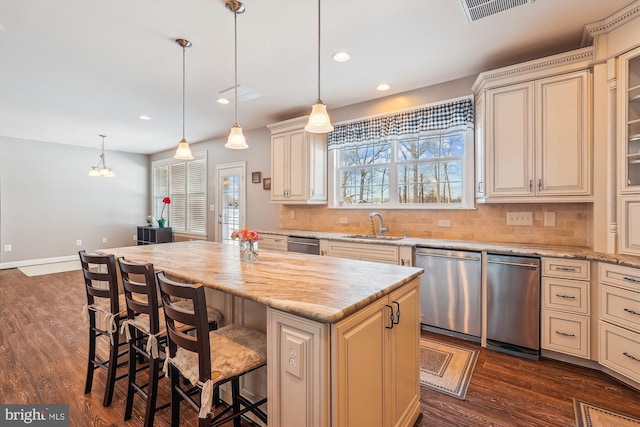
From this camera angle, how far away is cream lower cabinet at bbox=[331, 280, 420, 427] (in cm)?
117

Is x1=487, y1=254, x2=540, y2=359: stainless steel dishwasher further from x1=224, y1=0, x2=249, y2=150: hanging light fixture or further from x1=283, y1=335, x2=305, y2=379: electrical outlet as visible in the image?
x1=224, y1=0, x2=249, y2=150: hanging light fixture

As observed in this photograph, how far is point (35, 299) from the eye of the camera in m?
4.23

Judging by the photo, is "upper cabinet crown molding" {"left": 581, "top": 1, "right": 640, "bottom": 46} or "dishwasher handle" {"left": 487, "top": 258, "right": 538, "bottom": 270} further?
"dishwasher handle" {"left": 487, "top": 258, "right": 538, "bottom": 270}

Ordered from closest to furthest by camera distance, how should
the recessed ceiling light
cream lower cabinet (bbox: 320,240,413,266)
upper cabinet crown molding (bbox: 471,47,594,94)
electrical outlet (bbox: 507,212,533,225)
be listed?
upper cabinet crown molding (bbox: 471,47,594,94) → the recessed ceiling light → electrical outlet (bbox: 507,212,533,225) → cream lower cabinet (bbox: 320,240,413,266)

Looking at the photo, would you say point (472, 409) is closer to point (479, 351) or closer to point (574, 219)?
point (479, 351)

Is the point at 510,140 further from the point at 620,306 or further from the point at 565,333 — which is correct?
the point at 565,333

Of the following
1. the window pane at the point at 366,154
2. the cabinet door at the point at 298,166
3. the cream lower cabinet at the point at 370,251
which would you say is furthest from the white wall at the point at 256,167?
the cream lower cabinet at the point at 370,251

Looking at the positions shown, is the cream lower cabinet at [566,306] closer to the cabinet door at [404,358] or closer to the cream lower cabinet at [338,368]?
the cabinet door at [404,358]

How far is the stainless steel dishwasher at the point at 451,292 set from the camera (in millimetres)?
2811

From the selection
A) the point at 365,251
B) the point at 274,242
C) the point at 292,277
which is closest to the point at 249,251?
the point at 292,277

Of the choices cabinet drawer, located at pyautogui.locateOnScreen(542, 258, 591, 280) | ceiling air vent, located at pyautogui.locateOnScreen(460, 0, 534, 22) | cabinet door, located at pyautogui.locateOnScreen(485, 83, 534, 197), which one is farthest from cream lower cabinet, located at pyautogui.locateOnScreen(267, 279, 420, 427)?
ceiling air vent, located at pyautogui.locateOnScreen(460, 0, 534, 22)

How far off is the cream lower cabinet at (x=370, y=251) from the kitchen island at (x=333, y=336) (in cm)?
125

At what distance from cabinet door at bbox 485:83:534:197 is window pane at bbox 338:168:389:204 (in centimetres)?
135

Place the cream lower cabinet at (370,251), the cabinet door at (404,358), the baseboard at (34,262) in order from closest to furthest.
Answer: the cabinet door at (404,358) < the cream lower cabinet at (370,251) < the baseboard at (34,262)
